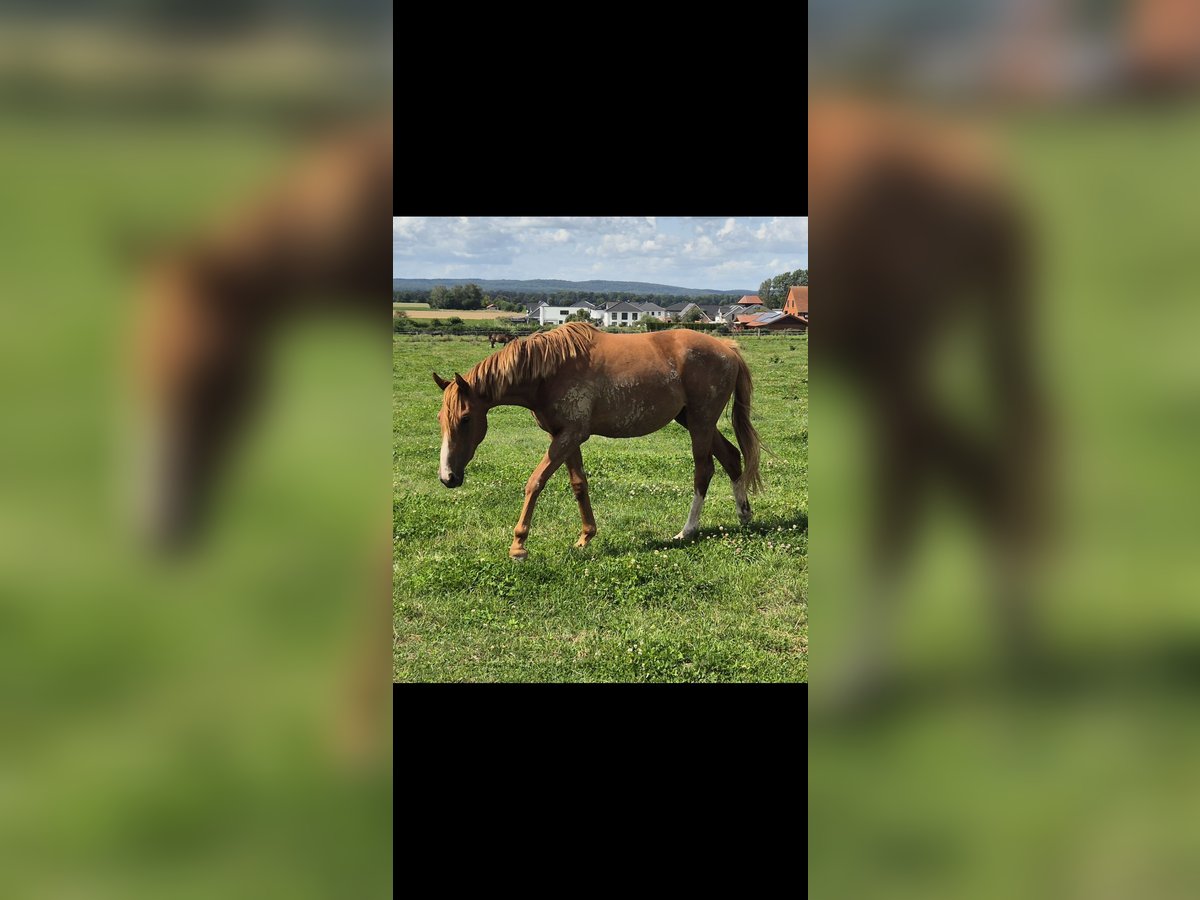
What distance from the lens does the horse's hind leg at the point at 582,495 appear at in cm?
802

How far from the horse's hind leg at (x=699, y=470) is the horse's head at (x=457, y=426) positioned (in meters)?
2.12

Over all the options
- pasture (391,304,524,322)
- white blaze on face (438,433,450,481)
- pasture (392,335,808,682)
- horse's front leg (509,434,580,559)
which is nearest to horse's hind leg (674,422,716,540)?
pasture (392,335,808,682)

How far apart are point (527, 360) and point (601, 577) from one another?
1.96 m

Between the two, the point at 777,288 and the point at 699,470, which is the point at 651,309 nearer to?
the point at 777,288

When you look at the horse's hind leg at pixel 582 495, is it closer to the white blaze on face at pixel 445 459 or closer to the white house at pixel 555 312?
the white blaze on face at pixel 445 459
